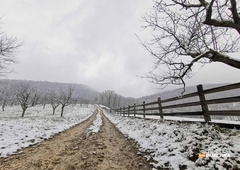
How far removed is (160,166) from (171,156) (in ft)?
1.59

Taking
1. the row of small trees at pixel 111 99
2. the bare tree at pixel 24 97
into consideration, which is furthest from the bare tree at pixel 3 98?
the row of small trees at pixel 111 99

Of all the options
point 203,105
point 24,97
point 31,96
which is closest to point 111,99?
point 31,96

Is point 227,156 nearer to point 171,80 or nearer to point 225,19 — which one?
point 171,80

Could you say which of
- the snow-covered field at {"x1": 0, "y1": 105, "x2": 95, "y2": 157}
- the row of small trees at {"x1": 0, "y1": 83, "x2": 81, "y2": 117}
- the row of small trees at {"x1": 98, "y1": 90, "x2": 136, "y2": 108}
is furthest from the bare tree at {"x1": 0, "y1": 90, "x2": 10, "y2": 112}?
the row of small trees at {"x1": 98, "y1": 90, "x2": 136, "y2": 108}

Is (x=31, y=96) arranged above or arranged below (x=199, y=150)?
above

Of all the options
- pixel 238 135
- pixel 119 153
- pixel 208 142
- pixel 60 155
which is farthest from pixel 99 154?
pixel 238 135

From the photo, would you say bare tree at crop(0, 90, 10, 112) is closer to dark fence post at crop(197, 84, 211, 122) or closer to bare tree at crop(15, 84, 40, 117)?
bare tree at crop(15, 84, 40, 117)

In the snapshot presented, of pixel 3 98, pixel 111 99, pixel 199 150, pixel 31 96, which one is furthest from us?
pixel 111 99

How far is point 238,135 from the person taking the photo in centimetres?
396

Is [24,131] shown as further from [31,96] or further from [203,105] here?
[31,96]

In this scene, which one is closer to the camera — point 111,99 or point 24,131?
point 24,131

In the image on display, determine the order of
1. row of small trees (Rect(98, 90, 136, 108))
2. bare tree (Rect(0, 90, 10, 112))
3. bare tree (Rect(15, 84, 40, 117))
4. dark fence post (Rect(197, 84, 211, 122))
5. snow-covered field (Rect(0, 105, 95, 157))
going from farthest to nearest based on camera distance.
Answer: row of small trees (Rect(98, 90, 136, 108)) < bare tree (Rect(0, 90, 10, 112)) < bare tree (Rect(15, 84, 40, 117)) < snow-covered field (Rect(0, 105, 95, 157)) < dark fence post (Rect(197, 84, 211, 122))

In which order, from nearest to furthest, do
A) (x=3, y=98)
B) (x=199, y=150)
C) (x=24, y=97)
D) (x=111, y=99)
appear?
(x=199, y=150)
(x=24, y=97)
(x=3, y=98)
(x=111, y=99)

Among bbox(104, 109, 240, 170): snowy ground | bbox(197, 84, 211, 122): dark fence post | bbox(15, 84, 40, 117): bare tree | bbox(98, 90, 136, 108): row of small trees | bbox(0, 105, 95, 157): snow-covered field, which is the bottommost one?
bbox(0, 105, 95, 157): snow-covered field
